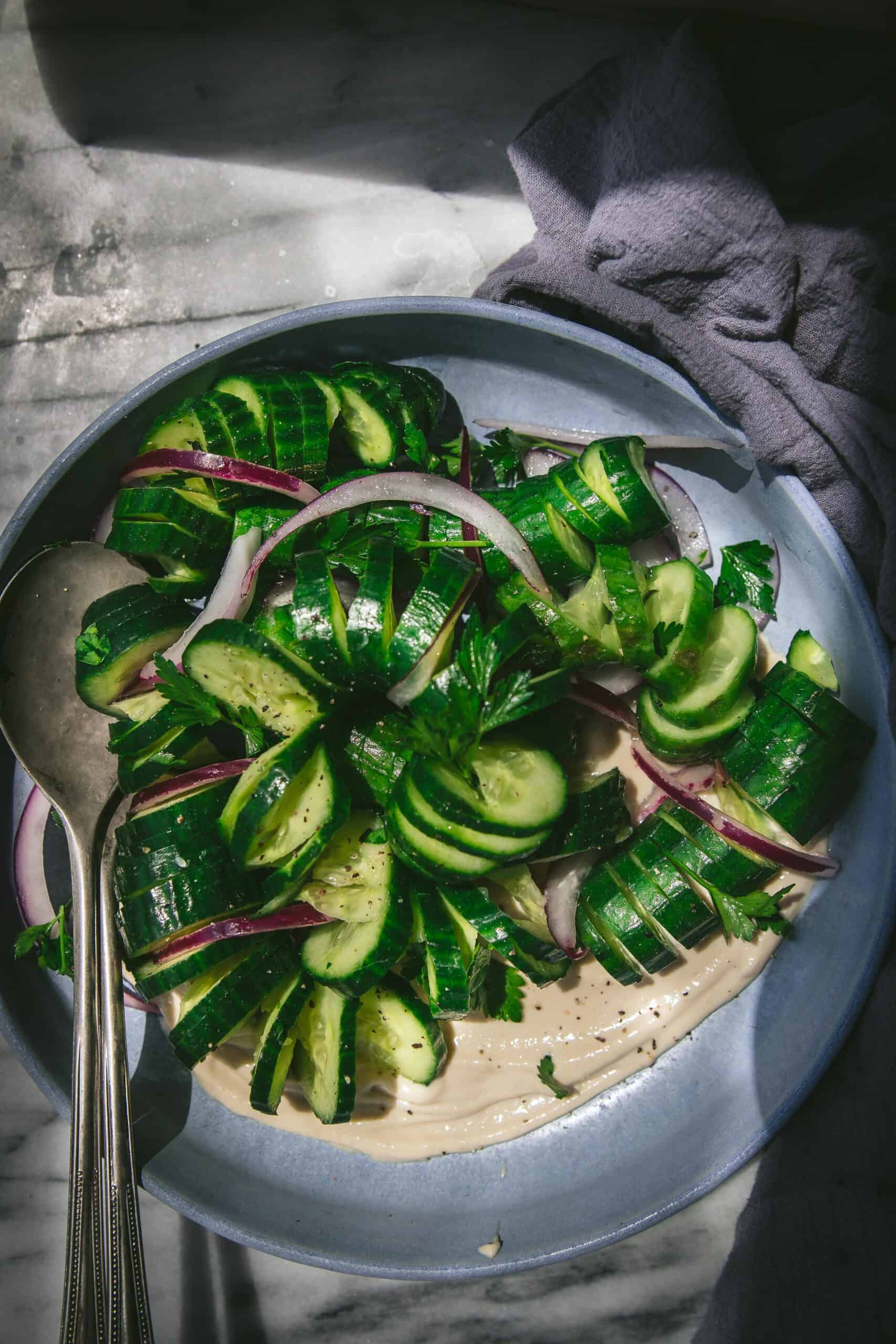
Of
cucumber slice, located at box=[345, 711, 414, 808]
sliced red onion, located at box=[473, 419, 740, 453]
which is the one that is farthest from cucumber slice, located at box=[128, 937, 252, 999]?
sliced red onion, located at box=[473, 419, 740, 453]

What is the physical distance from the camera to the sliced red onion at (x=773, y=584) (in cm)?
249

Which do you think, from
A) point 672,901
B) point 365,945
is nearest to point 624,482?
point 672,901

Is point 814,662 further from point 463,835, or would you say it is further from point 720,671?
point 463,835

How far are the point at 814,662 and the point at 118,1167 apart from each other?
7.30 feet

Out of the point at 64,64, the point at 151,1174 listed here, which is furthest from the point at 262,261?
the point at 151,1174

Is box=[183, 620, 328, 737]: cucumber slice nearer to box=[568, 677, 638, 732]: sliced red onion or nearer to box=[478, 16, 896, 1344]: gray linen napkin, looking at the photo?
box=[568, 677, 638, 732]: sliced red onion

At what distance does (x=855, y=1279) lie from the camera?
93.4 inches

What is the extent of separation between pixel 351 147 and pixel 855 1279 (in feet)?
11.6

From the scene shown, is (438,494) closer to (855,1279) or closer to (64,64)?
(64,64)

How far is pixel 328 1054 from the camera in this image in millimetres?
2348

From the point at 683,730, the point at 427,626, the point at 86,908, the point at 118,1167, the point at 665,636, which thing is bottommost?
the point at 118,1167

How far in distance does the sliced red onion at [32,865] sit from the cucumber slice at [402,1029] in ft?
3.11

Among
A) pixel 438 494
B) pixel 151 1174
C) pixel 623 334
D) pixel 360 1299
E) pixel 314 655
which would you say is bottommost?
pixel 360 1299

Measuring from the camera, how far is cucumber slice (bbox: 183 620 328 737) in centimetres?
209
